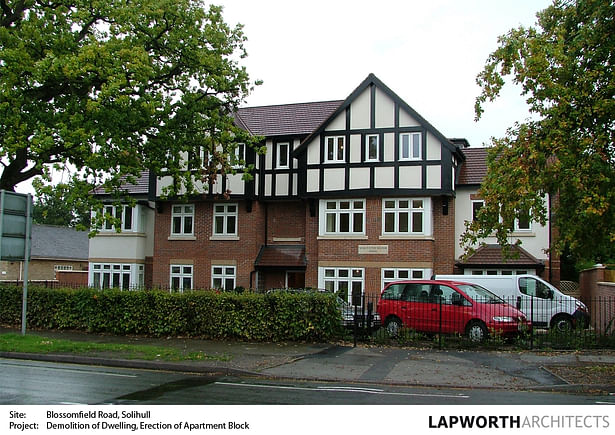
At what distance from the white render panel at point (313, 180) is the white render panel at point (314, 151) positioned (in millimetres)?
415

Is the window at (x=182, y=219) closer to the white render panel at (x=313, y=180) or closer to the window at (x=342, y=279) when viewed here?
the white render panel at (x=313, y=180)

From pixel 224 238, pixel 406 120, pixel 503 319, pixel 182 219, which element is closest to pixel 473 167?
pixel 406 120

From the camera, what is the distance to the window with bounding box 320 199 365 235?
27.5 meters

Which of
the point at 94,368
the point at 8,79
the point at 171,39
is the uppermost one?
the point at 171,39

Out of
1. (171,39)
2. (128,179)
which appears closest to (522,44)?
(171,39)

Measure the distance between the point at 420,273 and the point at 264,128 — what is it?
426 inches

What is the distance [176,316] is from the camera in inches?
708

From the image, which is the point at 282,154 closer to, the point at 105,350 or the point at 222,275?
the point at 222,275

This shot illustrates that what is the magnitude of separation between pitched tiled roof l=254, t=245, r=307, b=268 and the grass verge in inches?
534

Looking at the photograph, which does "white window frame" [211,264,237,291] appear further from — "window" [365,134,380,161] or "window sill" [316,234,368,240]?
"window" [365,134,380,161]

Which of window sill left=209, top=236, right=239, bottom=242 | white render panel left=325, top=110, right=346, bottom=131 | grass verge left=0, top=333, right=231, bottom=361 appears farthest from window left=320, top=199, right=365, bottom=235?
grass verge left=0, top=333, right=231, bottom=361

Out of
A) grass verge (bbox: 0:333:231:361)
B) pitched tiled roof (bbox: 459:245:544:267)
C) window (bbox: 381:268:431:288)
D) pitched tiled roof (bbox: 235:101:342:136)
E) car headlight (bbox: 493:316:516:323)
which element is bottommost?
grass verge (bbox: 0:333:231:361)

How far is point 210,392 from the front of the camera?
32.9 feet

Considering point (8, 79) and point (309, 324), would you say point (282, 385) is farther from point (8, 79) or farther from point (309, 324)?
point (8, 79)
